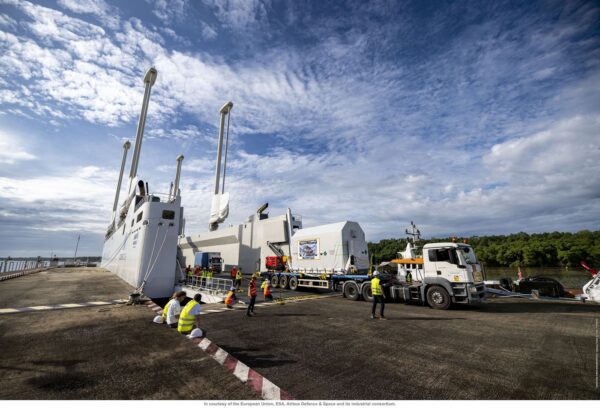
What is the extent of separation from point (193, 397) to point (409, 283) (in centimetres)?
1296

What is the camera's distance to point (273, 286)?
21969 mm

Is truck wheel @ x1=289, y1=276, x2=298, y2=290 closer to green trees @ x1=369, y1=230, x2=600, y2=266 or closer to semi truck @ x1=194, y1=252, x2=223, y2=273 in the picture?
semi truck @ x1=194, y1=252, x2=223, y2=273

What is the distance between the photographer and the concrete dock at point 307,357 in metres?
4.24

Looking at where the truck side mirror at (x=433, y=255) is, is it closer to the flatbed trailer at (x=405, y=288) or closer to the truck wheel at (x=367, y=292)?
the flatbed trailer at (x=405, y=288)

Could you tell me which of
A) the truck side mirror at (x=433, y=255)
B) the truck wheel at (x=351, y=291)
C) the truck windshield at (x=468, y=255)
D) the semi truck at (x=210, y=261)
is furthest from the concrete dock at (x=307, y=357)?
the semi truck at (x=210, y=261)

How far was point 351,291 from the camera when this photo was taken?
50.9 ft

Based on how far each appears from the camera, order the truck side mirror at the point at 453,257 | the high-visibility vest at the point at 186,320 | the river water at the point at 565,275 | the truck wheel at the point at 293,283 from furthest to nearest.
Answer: the river water at the point at 565,275, the truck wheel at the point at 293,283, the truck side mirror at the point at 453,257, the high-visibility vest at the point at 186,320

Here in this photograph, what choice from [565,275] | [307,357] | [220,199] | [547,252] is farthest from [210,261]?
[547,252]

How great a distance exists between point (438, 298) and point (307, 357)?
31.0 feet

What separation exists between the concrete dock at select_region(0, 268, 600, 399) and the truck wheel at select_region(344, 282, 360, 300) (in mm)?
5009

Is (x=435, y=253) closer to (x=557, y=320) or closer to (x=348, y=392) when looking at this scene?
(x=557, y=320)

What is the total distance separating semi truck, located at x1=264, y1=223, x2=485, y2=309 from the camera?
11973 mm

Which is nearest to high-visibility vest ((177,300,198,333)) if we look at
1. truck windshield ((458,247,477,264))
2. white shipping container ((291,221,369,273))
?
white shipping container ((291,221,369,273))

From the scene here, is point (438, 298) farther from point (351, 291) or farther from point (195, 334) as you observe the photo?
point (195, 334)
